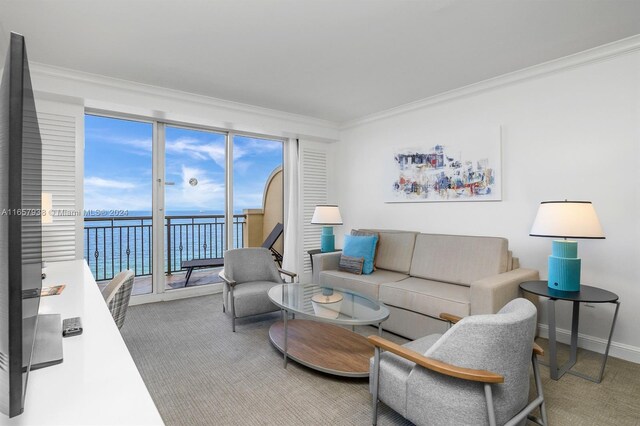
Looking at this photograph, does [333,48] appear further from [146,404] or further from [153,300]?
[153,300]

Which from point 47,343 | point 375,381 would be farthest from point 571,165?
point 47,343

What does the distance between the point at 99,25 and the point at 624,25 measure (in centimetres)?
389

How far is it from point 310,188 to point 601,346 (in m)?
3.85

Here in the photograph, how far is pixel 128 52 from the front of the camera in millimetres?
2775

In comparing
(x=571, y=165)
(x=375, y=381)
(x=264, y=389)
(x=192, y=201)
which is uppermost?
(x=571, y=165)

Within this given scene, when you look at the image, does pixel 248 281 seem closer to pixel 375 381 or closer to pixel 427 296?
pixel 427 296

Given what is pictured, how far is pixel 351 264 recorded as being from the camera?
3.79m

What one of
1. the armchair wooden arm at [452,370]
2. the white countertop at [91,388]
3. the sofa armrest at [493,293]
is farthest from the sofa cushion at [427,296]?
the white countertop at [91,388]

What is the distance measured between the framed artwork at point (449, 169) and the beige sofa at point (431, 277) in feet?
1.77

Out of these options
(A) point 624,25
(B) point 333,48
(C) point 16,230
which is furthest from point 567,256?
(C) point 16,230

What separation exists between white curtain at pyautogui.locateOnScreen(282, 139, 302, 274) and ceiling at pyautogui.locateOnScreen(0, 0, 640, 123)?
162 centimetres

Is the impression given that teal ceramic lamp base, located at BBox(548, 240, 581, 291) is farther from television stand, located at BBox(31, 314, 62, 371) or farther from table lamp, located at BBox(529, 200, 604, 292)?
television stand, located at BBox(31, 314, 62, 371)

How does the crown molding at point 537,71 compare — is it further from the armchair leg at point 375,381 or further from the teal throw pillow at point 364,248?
the armchair leg at point 375,381

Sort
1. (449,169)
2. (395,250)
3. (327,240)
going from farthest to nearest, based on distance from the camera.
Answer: (327,240) → (395,250) → (449,169)
